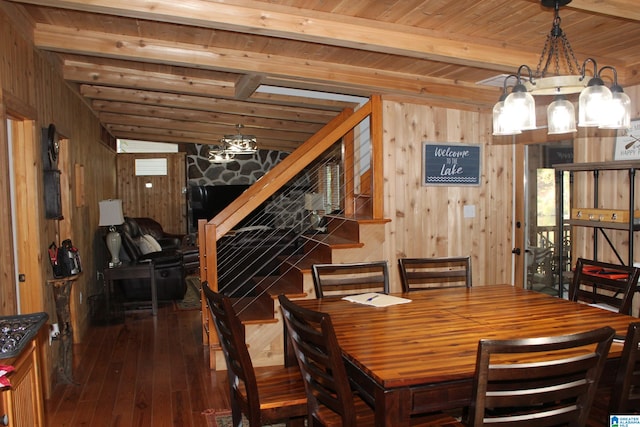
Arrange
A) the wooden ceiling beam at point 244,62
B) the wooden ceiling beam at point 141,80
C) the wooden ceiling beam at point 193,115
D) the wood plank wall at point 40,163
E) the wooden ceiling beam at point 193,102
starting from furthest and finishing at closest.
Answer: the wooden ceiling beam at point 193,115
the wooden ceiling beam at point 193,102
the wooden ceiling beam at point 141,80
the wooden ceiling beam at point 244,62
the wood plank wall at point 40,163

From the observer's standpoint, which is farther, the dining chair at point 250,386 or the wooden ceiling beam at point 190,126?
the wooden ceiling beam at point 190,126

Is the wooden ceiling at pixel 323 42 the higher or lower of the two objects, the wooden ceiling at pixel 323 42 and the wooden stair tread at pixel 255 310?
the higher

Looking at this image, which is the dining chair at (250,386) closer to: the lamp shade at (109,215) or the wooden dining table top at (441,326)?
the wooden dining table top at (441,326)

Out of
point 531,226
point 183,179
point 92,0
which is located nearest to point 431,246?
point 531,226

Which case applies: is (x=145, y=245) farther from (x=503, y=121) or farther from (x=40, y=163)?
(x=503, y=121)

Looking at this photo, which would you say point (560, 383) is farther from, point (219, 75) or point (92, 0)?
point (219, 75)

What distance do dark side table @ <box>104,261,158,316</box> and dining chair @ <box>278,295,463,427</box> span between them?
427cm

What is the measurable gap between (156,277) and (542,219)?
4.72 metres

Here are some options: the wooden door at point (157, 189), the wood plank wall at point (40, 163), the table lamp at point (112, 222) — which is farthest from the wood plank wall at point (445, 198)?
the wooden door at point (157, 189)

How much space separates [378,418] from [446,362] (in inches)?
13.6

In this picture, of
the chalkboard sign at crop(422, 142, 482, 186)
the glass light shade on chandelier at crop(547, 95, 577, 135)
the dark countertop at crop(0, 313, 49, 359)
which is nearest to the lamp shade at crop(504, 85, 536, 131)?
the glass light shade on chandelier at crop(547, 95, 577, 135)

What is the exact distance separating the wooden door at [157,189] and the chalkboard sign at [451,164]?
686 centimetres

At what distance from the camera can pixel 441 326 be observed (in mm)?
2410

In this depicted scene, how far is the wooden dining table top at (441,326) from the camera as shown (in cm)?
187
